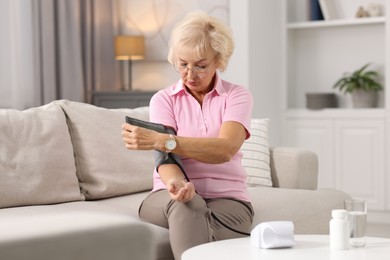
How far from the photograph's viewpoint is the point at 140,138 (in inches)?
96.3

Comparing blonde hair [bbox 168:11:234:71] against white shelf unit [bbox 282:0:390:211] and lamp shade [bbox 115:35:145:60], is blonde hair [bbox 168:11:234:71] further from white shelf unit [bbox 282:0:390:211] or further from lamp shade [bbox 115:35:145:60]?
lamp shade [bbox 115:35:145:60]

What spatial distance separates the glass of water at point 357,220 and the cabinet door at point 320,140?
320 centimetres

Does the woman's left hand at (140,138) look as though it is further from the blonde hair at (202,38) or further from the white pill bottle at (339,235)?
the white pill bottle at (339,235)

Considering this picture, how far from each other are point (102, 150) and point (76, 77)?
2240mm

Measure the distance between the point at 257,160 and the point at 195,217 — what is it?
119 centimetres

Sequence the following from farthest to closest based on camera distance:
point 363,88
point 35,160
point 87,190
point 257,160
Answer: point 363,88, point 257,160, point 87,190, point 35,160

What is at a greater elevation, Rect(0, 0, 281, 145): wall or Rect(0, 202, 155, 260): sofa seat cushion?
Rect(0, 0, 281, 145): wall

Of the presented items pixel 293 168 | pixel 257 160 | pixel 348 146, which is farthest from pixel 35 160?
pixel 348 146

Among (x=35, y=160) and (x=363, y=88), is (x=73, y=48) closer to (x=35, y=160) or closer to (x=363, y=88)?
(x=363, y=88)

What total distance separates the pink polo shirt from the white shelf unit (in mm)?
2579

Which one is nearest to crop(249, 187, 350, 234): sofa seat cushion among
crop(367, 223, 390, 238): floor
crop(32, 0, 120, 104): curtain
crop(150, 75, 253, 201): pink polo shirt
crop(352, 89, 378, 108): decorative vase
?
crop(150, 75, 253, 201): pink polo shirt

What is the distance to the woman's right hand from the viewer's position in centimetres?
238

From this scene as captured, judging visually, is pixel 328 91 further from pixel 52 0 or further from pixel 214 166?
pixel 214 166

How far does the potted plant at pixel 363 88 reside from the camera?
520 centimetres
